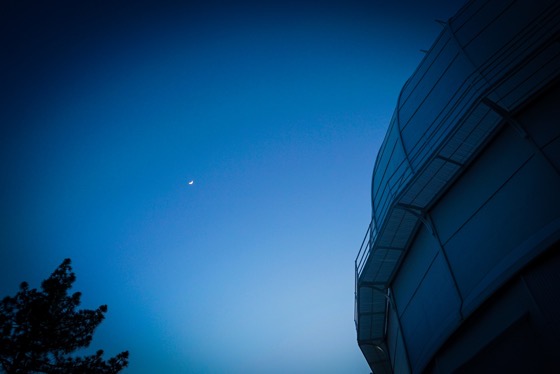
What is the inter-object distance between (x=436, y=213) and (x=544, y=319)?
12.9ft

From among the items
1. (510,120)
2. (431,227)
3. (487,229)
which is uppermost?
(510,120)

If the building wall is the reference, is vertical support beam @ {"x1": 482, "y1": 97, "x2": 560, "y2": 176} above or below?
above

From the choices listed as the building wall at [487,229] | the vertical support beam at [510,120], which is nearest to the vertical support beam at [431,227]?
the building wall at [487,229]

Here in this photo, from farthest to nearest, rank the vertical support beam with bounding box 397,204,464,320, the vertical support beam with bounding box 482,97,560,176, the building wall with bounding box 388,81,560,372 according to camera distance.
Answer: the vertical support beam with bounding box 397,204,464,320
the vertical support beam with bounding box 482,97,560,176
the building wall with bounding box 388,81,560,372

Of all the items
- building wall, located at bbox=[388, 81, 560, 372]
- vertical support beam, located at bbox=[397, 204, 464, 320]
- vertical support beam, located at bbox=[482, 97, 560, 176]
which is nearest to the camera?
building wall, located at bbox=[388, 81, 560, 372]

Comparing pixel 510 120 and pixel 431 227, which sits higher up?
pixel 510 120

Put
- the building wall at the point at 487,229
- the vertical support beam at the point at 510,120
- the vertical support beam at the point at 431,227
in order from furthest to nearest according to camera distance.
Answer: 1. the vertical support beam at the point at 431,227
2. the vertical support beam at the point at 510,120
3. the building wall at the point at 487,229

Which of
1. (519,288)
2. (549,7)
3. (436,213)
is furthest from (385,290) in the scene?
(549,7)

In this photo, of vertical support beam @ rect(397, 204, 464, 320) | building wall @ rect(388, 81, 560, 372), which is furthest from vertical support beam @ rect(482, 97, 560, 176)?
vertical support beam @ rect(397, 204, 464, 320)

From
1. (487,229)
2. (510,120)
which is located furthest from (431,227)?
(510,120)

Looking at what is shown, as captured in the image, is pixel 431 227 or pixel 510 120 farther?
pixel 431 227

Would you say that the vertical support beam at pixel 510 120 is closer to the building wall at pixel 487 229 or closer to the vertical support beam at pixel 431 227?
the building wall at pixel 487 229

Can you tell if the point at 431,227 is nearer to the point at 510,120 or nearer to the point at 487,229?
the point at 487,229

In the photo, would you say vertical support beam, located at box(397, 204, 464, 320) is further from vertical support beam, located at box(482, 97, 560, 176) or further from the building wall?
vertical support beam, located at box(482, 97, 560, 176)
